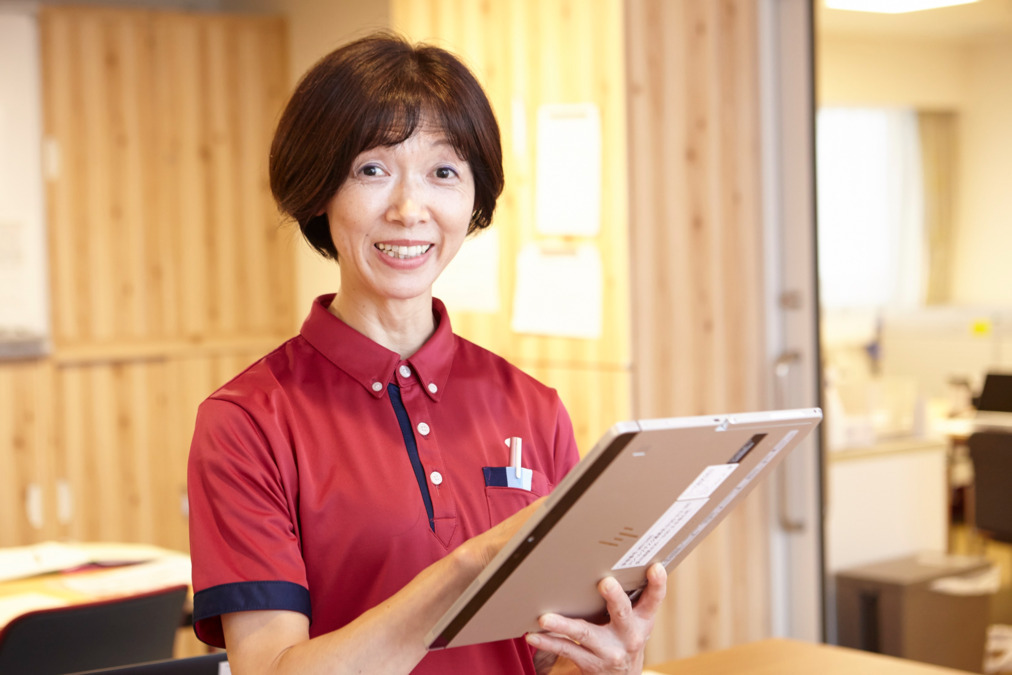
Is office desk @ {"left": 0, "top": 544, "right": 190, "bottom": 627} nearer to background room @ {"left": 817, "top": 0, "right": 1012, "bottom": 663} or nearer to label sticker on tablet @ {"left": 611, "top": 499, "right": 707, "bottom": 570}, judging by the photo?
label sticker on tablet @ {"left": 611, "top": 499, "right": 707, "bottom": 570}

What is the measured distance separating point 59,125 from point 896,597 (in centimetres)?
360

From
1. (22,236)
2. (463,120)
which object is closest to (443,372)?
(463,120)

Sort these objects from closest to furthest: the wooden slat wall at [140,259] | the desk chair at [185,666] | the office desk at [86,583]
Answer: the desk chair at [185,666] → the office desk at [86,583] → the wooden slat wall at [140,259]

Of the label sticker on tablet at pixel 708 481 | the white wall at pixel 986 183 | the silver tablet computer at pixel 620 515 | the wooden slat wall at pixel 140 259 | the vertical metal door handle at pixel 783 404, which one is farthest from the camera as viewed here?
the wooden slat wall at pixel 140 259

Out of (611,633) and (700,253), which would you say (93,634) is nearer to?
(611,633)

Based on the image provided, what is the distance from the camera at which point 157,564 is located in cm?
266

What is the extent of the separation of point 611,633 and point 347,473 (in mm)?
347

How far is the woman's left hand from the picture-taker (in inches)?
47.3

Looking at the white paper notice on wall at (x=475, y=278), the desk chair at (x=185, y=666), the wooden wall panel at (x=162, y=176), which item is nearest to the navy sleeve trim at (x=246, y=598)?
the desk chair at (x=185, y=666)

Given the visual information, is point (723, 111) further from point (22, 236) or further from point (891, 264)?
point (22, 236)

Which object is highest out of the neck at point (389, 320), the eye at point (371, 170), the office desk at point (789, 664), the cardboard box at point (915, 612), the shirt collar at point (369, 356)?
the eye at point (371, 170)

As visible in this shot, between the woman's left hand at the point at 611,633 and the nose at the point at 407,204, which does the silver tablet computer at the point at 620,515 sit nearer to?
the woman's left hand at the point at 611,633

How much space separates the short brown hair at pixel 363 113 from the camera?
1.33 metres

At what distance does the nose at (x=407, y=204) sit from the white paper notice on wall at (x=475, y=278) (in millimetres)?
2284
